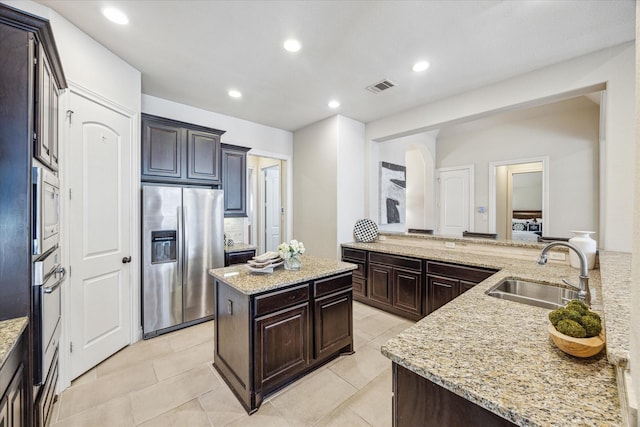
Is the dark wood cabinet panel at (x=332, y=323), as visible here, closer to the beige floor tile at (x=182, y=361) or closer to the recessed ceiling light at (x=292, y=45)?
the beige floor tile at (x=182, y=361)

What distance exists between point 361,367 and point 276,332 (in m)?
0.95

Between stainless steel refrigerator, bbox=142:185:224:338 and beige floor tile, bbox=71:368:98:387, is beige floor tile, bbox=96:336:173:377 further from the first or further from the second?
stainless steel refrigerator, bbox=142:185:224:338

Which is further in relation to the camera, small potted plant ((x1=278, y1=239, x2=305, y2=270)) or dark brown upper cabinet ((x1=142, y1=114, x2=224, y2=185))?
dark brown upper cabinet ((x1=142, y1=114, x2=224, y2=185))

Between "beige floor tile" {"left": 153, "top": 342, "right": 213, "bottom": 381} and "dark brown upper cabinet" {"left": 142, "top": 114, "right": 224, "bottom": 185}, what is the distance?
6.25 ft

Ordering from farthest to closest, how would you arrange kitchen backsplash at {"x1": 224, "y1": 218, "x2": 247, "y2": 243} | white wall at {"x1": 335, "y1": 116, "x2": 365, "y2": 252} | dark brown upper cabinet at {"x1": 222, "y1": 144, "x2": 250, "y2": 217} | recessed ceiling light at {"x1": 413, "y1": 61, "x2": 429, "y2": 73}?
kitchen backsplash at {"x1": 224, "y1": 218, "x2": 247, "y2": 243} → white wall at {"x1": 335, "y1": 116, "x2": 365, "y2": 252} → dark brown upper cabinet at {"x1": 222, "y1": 144, "x2": 250, "y2": 217} → recessed ceiling light at {"x1": 413, "y1": 61, "x2": 429, "y2": 73}

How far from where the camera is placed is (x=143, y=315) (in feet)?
9.22

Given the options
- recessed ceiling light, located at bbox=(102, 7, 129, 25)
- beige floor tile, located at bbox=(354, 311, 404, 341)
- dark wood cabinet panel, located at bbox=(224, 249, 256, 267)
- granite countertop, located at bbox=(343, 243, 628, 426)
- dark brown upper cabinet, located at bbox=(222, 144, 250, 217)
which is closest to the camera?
granite countertop, located at bbox=(343, 243, 628, 426)

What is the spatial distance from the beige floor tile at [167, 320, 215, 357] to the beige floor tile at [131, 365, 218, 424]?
1.73 feet

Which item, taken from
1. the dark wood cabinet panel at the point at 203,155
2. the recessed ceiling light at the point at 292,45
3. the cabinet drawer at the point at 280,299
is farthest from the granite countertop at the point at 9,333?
the recessed ceiling light at the point at 292,45

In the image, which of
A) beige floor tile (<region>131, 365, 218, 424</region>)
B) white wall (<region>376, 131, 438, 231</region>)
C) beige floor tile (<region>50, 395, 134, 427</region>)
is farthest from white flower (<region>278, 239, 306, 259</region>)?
white wall (<region>376, 131, 438, 231</region>)

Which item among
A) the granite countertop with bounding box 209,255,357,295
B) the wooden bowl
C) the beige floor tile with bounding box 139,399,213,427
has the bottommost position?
the beige floor tile with bounding box 139,399,213,427

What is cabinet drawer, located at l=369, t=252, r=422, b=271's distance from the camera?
326 cm

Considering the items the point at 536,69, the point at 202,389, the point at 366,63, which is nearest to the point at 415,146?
the point at 536,69

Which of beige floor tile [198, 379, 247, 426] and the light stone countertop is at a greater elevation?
the light stone countertop
